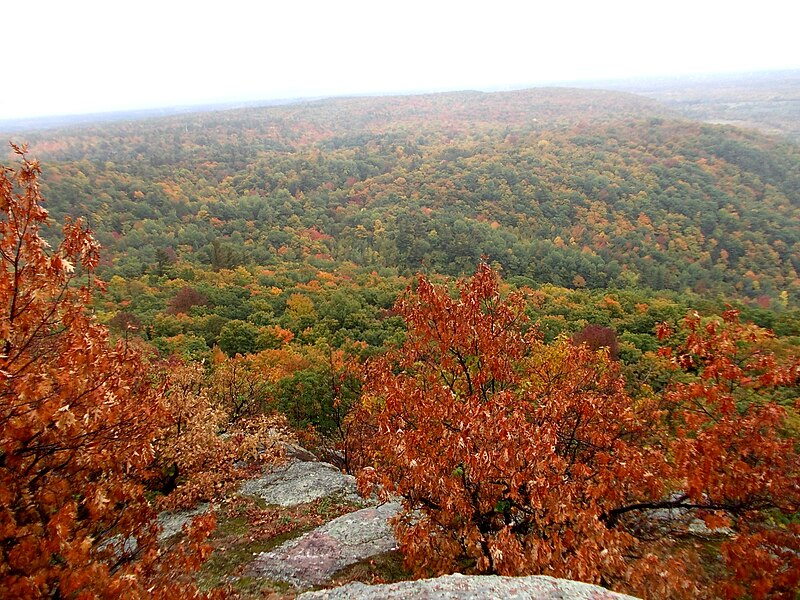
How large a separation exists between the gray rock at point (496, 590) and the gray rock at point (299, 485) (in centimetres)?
926

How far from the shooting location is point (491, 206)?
384 ft

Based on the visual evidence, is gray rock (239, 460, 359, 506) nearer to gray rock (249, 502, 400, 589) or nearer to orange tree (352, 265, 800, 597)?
gray rock (249, 502, 400, 589)

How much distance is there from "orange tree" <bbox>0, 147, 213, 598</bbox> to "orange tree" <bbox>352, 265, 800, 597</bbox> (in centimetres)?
443

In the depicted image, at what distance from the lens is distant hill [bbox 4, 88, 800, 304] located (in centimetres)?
8788

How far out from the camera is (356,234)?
10844 cm

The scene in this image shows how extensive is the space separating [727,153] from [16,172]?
172 metres

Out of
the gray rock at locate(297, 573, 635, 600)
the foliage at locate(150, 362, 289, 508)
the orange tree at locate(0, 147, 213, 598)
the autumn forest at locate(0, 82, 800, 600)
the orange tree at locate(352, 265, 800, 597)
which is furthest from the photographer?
the foliage at locate(150, 362, 289, 508)

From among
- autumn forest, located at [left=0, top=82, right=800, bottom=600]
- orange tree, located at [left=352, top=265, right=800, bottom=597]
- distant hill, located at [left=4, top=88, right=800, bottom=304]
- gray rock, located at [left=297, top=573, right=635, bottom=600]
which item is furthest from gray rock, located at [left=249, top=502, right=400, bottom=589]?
distant hill, located at [left=4, top=88, right=800, bottom=304]

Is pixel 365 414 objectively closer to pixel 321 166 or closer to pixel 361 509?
pixel 361 509

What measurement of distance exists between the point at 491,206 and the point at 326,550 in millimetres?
111882

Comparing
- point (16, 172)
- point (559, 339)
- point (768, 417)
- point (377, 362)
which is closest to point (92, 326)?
point (16, 172)

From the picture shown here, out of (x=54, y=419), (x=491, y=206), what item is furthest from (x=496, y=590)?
(x=491, y=206)

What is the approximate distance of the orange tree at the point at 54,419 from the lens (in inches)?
211

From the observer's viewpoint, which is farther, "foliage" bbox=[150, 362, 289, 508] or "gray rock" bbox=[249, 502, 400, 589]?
"foliage" bbox=[150, 362, 289, 508]
